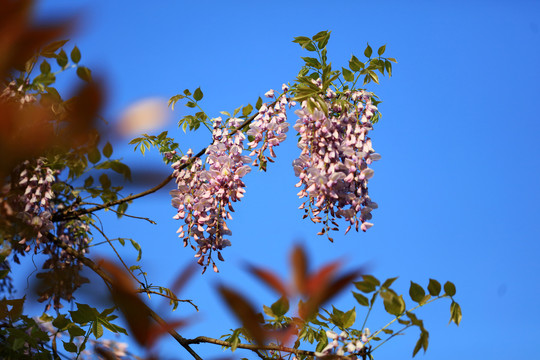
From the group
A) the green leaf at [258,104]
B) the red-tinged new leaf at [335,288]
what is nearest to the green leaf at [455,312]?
the red-tinged new leaf at [335,288]

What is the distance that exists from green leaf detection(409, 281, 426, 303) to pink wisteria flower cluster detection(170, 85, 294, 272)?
4.00 feet

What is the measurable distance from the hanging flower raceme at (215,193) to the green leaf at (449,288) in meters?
1.24

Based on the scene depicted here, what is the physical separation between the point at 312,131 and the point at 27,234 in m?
1.64

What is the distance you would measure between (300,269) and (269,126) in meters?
1.90

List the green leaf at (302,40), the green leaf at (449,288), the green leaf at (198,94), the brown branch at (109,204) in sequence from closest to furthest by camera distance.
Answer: the green leaf at (449,288), the brown branch at (109,204), the green leaf at (302,40), the green leaf at (198,94)

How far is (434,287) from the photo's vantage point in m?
1.15

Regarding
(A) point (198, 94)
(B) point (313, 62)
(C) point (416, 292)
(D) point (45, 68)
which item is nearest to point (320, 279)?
(C) point (416, 292)

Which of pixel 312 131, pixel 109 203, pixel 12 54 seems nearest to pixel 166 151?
pixel 109 203

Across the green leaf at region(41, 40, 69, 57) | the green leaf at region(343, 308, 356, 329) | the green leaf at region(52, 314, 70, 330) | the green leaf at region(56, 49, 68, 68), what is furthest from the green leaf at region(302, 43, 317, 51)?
the green leaf at region(52, 314, 70, 330)

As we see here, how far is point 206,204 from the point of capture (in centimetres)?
234

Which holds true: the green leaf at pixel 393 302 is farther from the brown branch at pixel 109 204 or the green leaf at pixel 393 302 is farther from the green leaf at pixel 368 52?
the green leaf at pixel 368 52

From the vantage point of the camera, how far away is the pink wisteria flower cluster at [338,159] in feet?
6.82

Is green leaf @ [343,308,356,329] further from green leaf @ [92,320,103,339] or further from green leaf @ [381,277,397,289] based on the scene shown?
green leaf @ [92,320,103,339]

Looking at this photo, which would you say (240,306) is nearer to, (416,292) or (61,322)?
(416,292)
